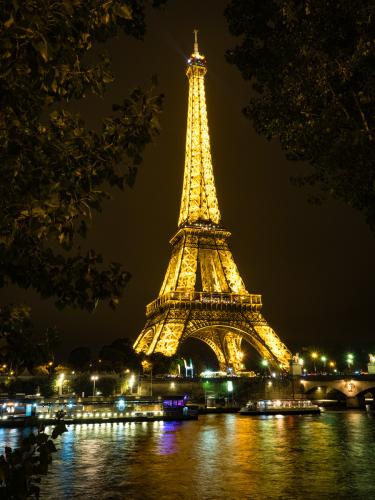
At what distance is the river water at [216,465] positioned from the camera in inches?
771

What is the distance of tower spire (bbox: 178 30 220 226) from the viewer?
83500 mm

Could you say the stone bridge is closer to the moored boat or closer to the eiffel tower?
the eiffel tower

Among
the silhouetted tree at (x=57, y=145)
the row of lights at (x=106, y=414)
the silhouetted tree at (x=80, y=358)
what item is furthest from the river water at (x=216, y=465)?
the silhouetted tree at (x=80, y=358)

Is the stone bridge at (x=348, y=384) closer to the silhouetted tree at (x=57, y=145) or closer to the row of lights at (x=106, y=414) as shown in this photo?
the row of lights at (x=106, y=414)

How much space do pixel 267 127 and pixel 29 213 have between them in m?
10.7

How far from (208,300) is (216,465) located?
Result: 47718 mm

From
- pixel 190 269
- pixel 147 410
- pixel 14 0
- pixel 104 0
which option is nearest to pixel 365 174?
pixel 104 0

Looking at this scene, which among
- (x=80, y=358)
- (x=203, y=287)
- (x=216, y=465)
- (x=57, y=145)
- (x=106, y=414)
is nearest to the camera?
(x=57, y=145)

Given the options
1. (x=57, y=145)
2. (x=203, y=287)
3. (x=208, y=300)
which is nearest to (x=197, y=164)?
(x=203, y=287)

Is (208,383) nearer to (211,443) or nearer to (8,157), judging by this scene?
(211,443)

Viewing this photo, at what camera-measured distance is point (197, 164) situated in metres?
86.8

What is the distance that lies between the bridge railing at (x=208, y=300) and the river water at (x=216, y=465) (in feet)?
100

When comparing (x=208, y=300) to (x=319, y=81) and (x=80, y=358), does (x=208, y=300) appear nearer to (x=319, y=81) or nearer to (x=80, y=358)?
(x=80, y=358)

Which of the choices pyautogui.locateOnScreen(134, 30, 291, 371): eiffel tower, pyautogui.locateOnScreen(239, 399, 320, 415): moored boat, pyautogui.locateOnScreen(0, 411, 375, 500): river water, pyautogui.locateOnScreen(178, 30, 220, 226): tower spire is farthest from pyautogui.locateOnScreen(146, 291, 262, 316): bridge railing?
pyautogui.locateOnScreen(0, 411, 375, 500): river water
